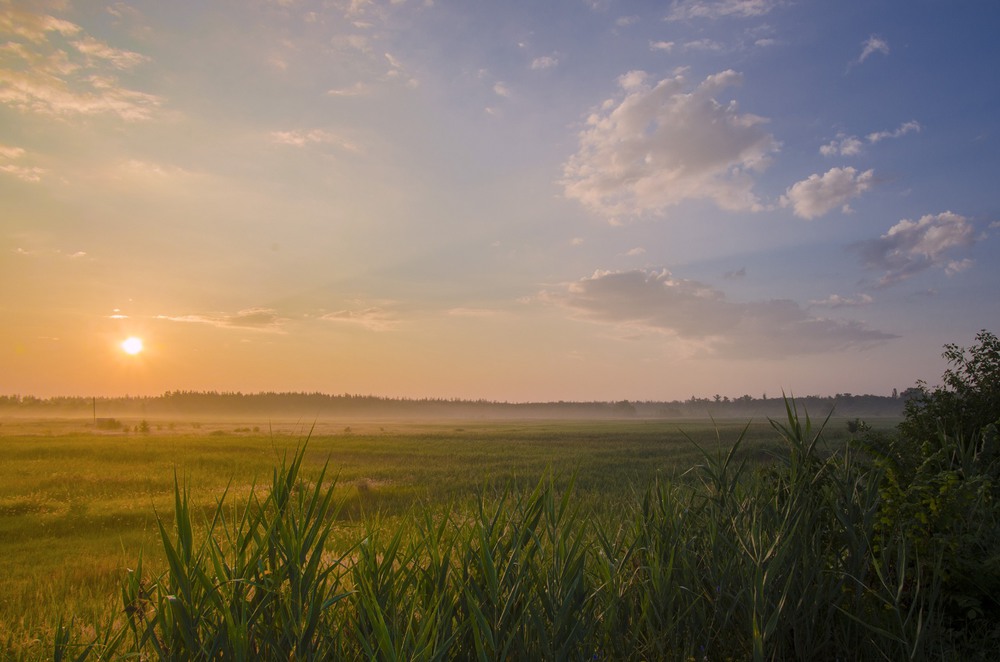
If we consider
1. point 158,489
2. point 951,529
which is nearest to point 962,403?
point 951,529

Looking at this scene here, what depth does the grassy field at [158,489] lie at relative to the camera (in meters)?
9.59

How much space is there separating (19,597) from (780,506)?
13099 millimetres

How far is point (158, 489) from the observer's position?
1053 inches

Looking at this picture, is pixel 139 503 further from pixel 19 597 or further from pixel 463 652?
pixel 463 652

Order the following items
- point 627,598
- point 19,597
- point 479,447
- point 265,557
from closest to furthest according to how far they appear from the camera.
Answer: point 265,557 < point 627,598 < point 19,597 < point 479,447

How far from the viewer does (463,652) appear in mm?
4375

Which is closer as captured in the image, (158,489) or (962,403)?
(962,403)

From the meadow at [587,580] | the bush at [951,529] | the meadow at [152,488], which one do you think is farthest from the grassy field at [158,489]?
the bush at [951,529]

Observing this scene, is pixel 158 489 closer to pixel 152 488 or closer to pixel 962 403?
pixel 152 488

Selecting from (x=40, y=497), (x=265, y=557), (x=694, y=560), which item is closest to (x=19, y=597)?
(x=265, y=557)

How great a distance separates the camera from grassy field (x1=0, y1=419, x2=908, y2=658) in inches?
377

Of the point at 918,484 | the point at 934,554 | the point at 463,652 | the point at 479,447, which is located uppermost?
the point at 918,484

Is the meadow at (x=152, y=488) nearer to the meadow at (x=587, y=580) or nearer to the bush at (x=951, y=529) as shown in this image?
the meadow at (x=587, y=580)

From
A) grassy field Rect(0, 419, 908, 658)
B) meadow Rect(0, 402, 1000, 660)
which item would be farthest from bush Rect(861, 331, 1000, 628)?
grassy field Rect(0, 419, 908, 658)
